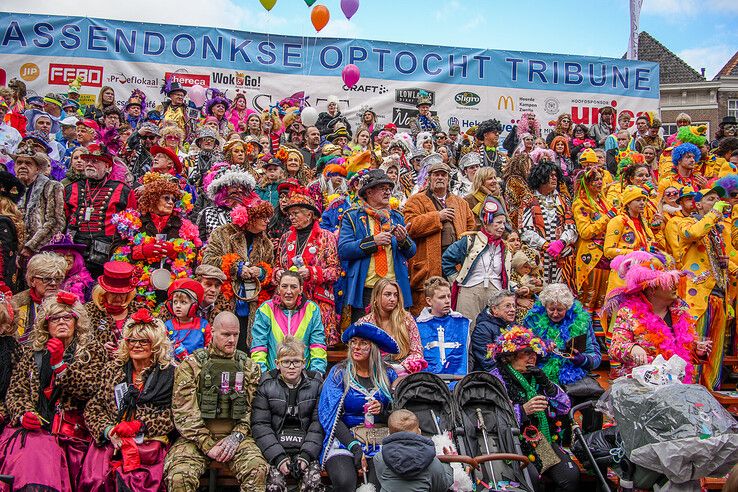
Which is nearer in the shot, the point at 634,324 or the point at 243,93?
the point at 634,324

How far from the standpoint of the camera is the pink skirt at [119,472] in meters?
4.81

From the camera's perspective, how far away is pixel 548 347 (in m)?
5.72

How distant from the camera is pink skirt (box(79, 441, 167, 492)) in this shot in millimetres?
4809

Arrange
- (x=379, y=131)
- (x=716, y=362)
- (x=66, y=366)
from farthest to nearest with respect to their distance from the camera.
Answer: (x=379, y=131) → (x=716, y=362) → (x=66, y=366)

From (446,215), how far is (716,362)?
3.11 metres

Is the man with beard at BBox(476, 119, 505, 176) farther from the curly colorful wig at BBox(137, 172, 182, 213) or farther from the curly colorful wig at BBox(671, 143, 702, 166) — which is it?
the curly colorful wig at BBox(137, 172, 182, 213)

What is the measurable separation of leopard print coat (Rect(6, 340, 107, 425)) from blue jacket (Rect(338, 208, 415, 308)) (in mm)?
2474

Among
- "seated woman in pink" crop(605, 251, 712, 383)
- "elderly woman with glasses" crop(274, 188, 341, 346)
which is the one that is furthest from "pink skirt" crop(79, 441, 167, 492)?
"seated woman in pink" crop(605, 251, 712, 383)

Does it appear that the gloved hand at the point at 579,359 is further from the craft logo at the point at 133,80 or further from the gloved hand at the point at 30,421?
the craft logo at the point at 133,80

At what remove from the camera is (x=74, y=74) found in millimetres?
13992

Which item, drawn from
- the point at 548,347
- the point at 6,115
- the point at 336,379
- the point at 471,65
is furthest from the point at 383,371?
the point at 471,65

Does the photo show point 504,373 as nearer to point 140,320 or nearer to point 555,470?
point 555,470

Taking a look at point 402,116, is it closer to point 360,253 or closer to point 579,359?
point 360,253

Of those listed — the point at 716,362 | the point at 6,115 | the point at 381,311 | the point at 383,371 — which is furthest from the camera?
the point at 6,115
